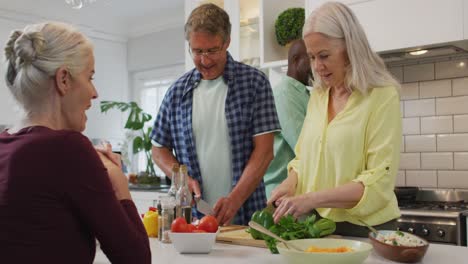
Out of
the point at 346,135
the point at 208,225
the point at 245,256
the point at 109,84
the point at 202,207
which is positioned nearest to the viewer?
the point at 245,256

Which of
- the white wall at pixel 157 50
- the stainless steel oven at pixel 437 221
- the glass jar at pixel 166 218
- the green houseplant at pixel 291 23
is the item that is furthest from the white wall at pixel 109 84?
the glass jar at pixel 166 218

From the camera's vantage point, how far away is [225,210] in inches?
79.9

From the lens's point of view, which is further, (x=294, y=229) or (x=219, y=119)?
(x=219, y=119)

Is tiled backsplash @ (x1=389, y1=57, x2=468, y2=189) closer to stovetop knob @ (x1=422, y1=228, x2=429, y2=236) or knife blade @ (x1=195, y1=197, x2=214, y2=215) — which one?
stovetop knob @ (x1=422, y1=228, x2=429, y2=236)

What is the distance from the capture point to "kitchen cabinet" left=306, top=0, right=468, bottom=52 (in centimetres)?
281

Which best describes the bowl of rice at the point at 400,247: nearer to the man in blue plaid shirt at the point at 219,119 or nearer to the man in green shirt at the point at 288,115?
the man in blue plaid shirt at the point at 219,119

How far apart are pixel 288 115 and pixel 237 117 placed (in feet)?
1.32

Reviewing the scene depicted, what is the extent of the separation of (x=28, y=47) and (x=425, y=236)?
209 cm

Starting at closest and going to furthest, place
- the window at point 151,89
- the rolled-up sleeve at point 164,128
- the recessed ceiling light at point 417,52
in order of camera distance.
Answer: the rolled-up sleeve at point 164,128 < the recessed ceiling light at point 417,52 < the window at point 151,89

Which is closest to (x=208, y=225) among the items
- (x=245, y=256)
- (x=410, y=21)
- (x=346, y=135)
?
(x=245, y=256)

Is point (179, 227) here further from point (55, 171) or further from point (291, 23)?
point (291, 23)

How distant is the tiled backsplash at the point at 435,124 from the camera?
311cm

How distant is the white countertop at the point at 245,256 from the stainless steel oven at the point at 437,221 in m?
0.99

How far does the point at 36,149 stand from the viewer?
1.12m
